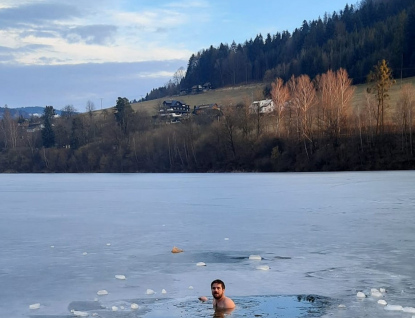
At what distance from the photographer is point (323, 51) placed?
397 ft

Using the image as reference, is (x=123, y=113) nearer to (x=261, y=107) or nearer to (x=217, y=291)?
(x=261, y=107)

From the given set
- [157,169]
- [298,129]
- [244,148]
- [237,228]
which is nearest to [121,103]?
[157,169]

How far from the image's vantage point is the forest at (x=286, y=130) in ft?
216

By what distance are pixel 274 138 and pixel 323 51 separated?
55231mm

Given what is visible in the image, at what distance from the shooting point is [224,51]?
7087 inches

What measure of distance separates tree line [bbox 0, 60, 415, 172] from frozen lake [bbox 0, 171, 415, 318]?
45192 millimetres

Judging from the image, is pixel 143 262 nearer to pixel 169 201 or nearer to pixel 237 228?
pixel 237 228

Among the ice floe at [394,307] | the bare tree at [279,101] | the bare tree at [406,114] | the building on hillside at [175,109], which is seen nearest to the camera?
the ice floe at [394,307]

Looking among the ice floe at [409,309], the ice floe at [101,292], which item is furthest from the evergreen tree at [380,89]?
the ice floe at [101,292]

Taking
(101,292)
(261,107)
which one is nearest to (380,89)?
(261,107)

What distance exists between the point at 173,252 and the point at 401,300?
18.6ft

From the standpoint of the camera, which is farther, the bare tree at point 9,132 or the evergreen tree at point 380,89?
the bare tree at point 9,132

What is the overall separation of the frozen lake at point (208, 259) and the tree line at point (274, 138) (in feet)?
148

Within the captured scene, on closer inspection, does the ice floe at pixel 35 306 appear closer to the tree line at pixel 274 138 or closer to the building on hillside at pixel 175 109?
the tree line at pixel 274 138
